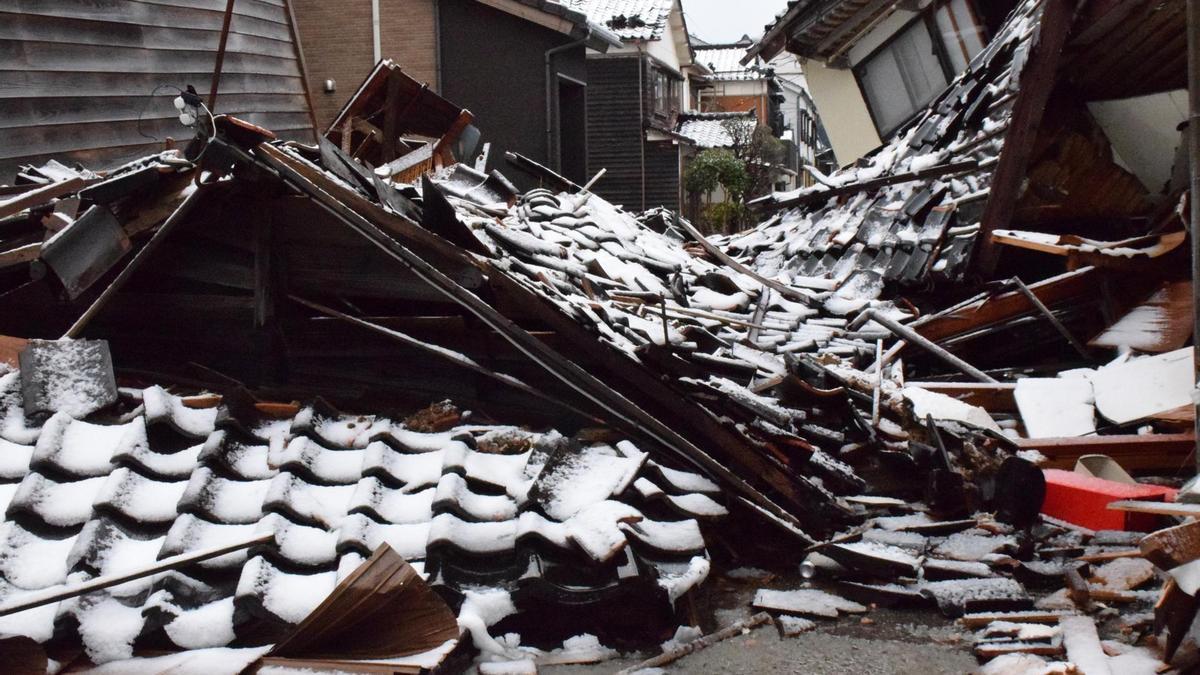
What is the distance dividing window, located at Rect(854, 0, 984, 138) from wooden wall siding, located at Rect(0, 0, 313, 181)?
400 inches

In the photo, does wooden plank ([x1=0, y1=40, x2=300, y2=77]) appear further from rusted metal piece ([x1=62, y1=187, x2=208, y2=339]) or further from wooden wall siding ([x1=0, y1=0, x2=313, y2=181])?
rusted metal piece ([x1=62, y1=187, x2=208, y2=339])

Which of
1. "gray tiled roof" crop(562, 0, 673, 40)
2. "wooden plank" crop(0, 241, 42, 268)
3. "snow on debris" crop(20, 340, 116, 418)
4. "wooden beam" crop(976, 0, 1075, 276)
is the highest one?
"gray tiled roof" crop(562, 0, 673, 40)

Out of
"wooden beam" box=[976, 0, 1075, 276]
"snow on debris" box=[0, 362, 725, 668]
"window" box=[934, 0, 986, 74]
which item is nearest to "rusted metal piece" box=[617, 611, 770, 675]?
"snow on debris" box=[0, 362, 725, 668]

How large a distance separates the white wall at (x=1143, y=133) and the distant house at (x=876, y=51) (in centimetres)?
555

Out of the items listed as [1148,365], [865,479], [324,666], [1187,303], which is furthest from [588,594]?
[1187,303]

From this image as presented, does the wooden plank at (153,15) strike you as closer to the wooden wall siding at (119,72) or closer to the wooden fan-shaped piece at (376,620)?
the wooden wall siding at (119,72)

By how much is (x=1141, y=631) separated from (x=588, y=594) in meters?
2.20

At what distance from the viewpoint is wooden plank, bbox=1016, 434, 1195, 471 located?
6.02 meters

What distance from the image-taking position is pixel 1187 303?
719 centimetres

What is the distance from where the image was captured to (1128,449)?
6094mm

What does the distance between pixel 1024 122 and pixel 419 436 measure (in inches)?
250

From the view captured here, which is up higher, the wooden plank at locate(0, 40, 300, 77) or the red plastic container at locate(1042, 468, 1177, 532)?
the wooden plank at locate(0, 40, 300, 77)

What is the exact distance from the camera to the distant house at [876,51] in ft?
48.4

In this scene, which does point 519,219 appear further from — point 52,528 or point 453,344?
point 52,528
